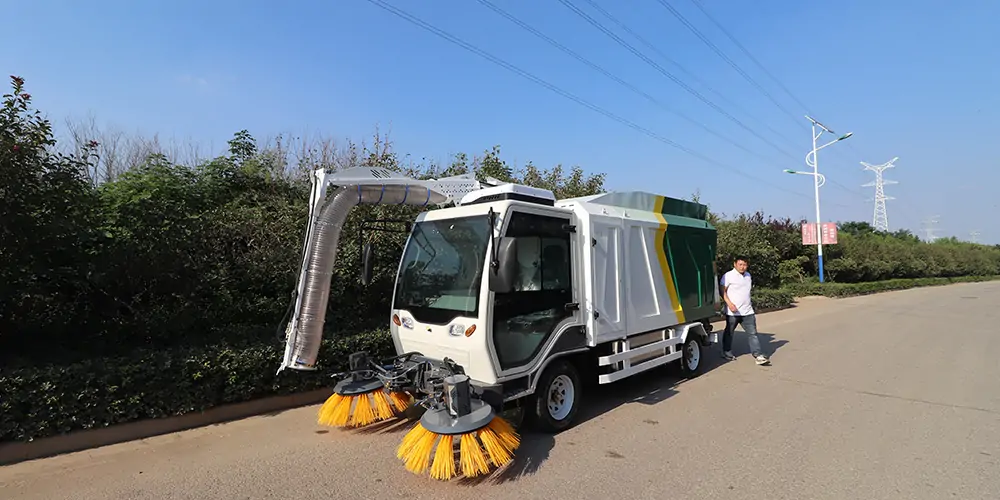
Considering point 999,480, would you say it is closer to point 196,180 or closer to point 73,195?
point 73,195

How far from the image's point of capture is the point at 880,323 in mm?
13328

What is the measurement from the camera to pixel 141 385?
15.5 feet

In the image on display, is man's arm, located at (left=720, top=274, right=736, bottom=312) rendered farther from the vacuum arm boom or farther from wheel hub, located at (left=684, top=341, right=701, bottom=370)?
the vacuum arm boom

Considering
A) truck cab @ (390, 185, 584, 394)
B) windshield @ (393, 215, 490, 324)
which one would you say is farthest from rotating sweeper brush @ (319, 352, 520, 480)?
windshield @ (393, 215, 490, 324)

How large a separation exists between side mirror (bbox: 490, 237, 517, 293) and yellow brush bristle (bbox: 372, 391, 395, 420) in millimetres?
1765

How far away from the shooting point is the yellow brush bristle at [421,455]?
143 inches

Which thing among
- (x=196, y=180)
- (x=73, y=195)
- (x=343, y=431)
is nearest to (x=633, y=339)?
(x=343, y=431)

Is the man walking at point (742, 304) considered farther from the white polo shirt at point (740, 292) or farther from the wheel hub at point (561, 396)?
the wheel hub at point (561, 396)

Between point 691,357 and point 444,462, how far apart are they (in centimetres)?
480

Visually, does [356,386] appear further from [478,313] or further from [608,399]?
[608,399]

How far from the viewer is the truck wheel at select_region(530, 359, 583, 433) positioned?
466 cm

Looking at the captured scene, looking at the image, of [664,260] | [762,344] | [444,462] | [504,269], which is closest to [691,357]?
[664,260]

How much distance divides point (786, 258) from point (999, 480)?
24329 millimetres

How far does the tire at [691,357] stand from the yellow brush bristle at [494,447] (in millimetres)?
3906
